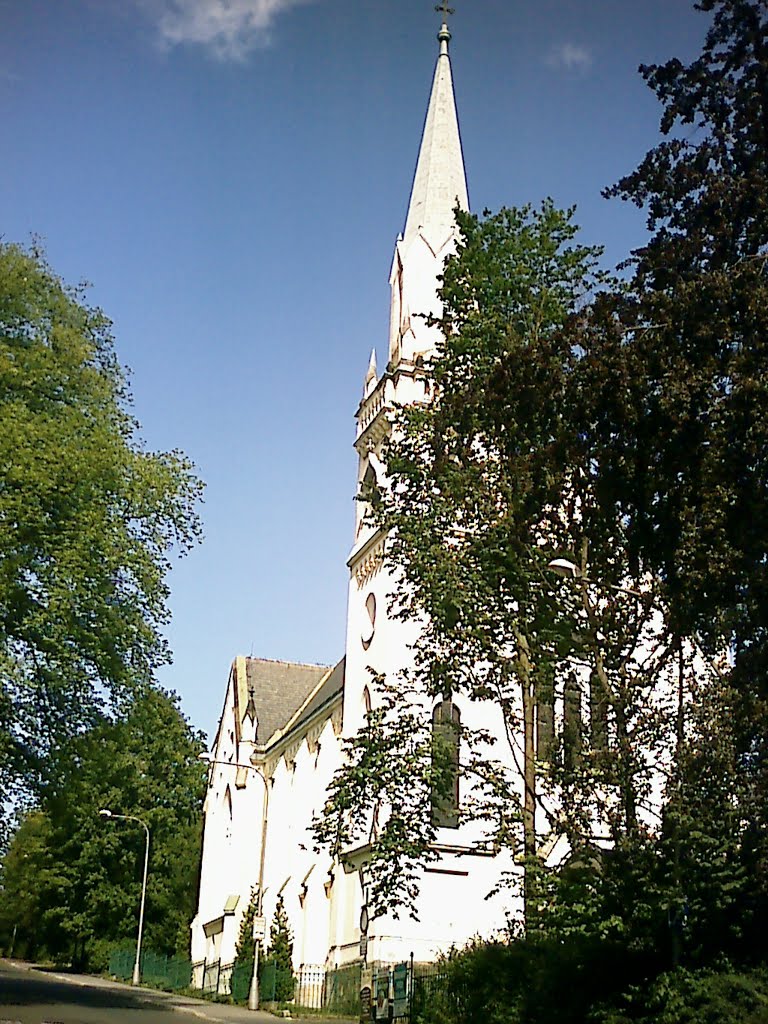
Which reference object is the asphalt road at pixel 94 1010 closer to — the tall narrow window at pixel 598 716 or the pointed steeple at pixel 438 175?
the tall narrow window at pixel 598 716

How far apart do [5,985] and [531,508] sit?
1127 inches

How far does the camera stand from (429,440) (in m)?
20.6

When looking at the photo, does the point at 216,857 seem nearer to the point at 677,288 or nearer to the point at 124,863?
the point at 124,863

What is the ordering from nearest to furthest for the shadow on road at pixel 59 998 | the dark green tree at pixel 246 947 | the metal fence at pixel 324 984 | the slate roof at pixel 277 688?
1. the metal fence at pixel 324 984
2. the shadow on road at pixel 59 998
3. the dark green tree at pixel 246 947
4. the slate roof at pixel 277 688

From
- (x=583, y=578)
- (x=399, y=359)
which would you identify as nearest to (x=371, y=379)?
(x=399, y=359)

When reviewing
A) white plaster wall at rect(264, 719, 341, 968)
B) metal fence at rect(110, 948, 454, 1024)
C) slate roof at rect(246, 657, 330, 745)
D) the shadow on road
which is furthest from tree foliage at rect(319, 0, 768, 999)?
slate roof at rect(246, 657, 330, 745)

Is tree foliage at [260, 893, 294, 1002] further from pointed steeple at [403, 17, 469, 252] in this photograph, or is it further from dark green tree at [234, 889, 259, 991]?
pointed steeple at [403, 17, 469, 252]

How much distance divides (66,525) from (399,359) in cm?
1650

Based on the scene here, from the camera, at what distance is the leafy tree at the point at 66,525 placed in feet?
77.7

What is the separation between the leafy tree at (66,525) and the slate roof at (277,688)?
30.6 m

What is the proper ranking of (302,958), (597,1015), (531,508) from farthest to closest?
1. (302,958)
2. (531,508)
3. (597,1015)

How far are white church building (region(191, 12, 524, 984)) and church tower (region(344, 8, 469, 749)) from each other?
0.05m

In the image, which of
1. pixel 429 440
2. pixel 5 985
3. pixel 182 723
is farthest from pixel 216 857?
pixel 429 440

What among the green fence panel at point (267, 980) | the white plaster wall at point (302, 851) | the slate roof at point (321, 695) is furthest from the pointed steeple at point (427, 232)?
the green fence panel at point (267, 980)
